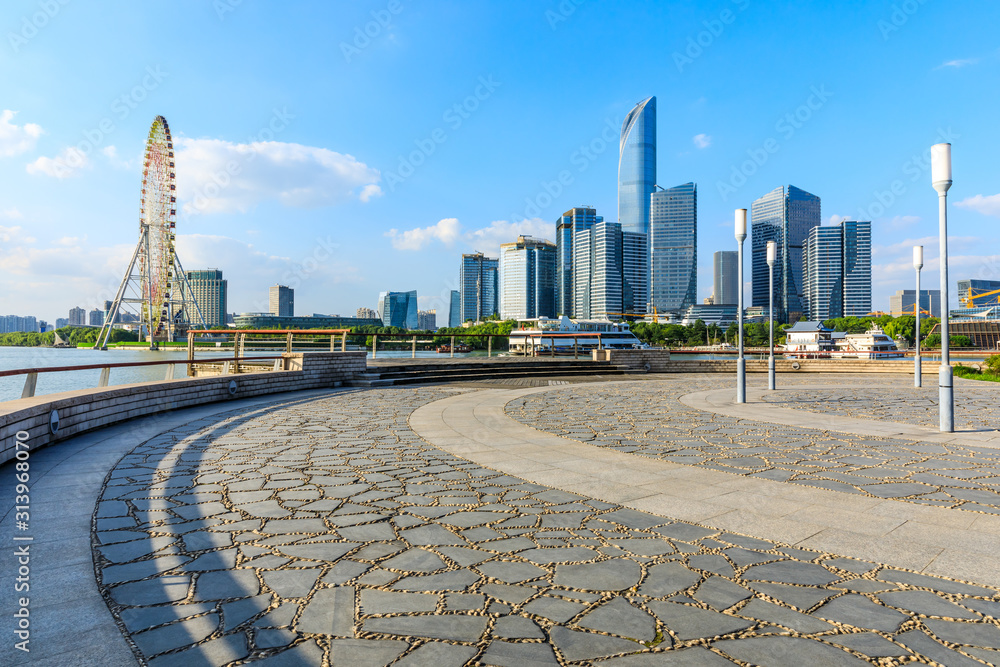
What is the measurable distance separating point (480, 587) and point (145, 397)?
9.53 metres

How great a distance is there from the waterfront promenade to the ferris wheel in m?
55.3

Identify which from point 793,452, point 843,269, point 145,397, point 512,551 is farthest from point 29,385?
point 843,269

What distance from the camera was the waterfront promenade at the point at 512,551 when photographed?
2619mm

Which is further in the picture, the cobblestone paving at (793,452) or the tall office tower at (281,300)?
the tall office tower at (281,300)

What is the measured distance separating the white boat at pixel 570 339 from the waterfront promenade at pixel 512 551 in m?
16.6

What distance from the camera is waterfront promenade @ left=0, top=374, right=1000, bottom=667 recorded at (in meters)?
2.62

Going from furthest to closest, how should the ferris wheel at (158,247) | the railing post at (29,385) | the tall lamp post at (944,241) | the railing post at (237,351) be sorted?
the ferris wheel at (158,247) → the railing post at (237,351) → the tall lamp post at (944,241) → the railing post at (29,385)

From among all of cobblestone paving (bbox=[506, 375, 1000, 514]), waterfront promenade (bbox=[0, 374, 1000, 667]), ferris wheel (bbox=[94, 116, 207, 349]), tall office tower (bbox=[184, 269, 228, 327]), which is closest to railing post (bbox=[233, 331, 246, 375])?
waterfront promenade (bbox=[0, 374, 1000, 667])

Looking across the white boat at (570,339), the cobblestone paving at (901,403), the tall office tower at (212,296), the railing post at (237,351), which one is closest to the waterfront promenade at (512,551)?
the cobblestone paving at (901,403)

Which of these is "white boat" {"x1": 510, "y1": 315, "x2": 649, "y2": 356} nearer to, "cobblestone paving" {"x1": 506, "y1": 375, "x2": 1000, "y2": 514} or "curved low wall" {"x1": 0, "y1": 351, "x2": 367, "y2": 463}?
"curved low wall" {"x1": 0, "y1": 351, "x2": 367, "y2": 463}

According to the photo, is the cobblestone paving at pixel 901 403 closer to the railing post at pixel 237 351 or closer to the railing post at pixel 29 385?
the railing post at pixel 237 351

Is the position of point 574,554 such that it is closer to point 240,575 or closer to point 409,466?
point 240,575

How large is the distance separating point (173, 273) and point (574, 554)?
65609 millimetres

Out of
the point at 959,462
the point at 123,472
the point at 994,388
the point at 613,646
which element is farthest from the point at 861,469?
the point at 994,388
